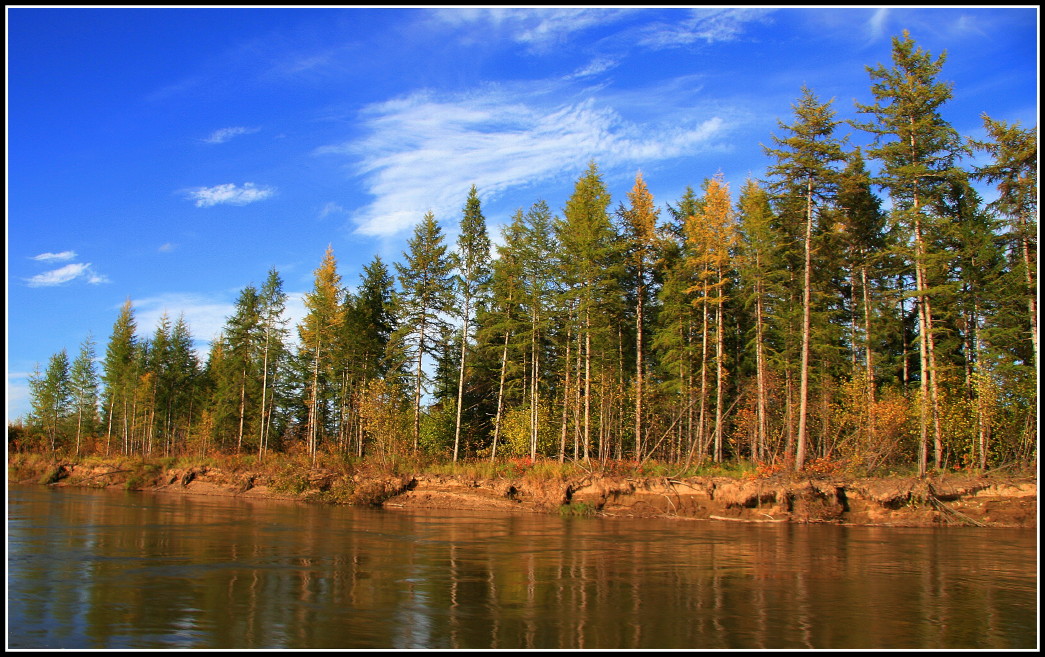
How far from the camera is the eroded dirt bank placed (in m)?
25.1

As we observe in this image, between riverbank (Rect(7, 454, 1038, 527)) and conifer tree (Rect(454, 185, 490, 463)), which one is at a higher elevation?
conifer tree (Rect(454, 185, 490, 463))

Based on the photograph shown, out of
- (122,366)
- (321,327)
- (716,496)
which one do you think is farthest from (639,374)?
(122,366)

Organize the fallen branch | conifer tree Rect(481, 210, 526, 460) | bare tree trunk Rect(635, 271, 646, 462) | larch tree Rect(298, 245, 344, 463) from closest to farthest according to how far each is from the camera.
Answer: the fallen branch, bare tree trunk Rect(635, 271, 646, 462), conifer tree Rect(481, 210, 526, 460), larch tree Rect(298, 245, 344, 463)

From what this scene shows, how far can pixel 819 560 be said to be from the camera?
16375 millimetres

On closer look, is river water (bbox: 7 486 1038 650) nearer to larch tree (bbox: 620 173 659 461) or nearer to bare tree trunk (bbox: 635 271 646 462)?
bare tree trunk (bbox: 635 271 646 462)

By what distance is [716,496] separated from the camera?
27.5 meters

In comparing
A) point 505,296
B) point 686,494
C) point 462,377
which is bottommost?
point 686,494

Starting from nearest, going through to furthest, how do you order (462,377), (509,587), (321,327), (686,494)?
(509,587) < (686,494) < (462,377) < (321,327)

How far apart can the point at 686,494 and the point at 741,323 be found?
1715cm

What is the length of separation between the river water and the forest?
349 inches

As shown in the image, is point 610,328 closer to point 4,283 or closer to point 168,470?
point 4,283

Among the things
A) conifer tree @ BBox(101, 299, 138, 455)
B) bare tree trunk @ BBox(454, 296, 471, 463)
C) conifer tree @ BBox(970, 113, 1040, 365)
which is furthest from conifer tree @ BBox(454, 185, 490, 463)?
conifer tree @ BBox(101, 299, 138, 455)

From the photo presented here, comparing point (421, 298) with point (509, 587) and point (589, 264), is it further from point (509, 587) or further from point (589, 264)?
point (509, 587)

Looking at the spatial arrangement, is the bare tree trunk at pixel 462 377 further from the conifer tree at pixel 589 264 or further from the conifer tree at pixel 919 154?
the conifer tree at pixel 919 154
